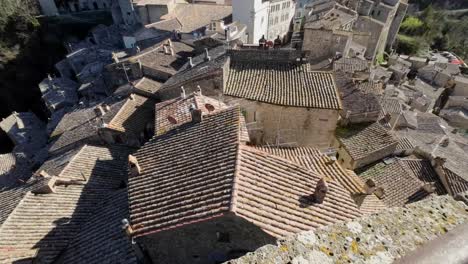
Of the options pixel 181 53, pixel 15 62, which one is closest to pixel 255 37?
pixel 181 53

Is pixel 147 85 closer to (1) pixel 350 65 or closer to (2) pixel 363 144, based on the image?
(2) pixel 363 144

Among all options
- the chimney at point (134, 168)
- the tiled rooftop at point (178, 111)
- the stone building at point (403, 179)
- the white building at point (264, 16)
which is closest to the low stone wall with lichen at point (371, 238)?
the chimney at point (134, 168)

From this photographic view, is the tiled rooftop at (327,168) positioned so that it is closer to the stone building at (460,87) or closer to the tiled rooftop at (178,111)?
the tiled rooftop at (178,111)

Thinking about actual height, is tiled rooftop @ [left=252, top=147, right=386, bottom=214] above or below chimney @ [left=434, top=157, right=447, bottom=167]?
above

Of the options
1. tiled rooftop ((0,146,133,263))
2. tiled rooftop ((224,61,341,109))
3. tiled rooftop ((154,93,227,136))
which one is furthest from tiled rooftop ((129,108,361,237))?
tiled rooftop ((0,146,133,263))

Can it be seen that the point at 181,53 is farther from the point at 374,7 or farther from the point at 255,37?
the point at 374,7

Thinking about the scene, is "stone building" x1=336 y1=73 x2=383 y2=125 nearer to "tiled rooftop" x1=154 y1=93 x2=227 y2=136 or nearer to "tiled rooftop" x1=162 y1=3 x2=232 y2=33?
"tiled rooftop" x1=154 y1=93 x2=227 y2=136
